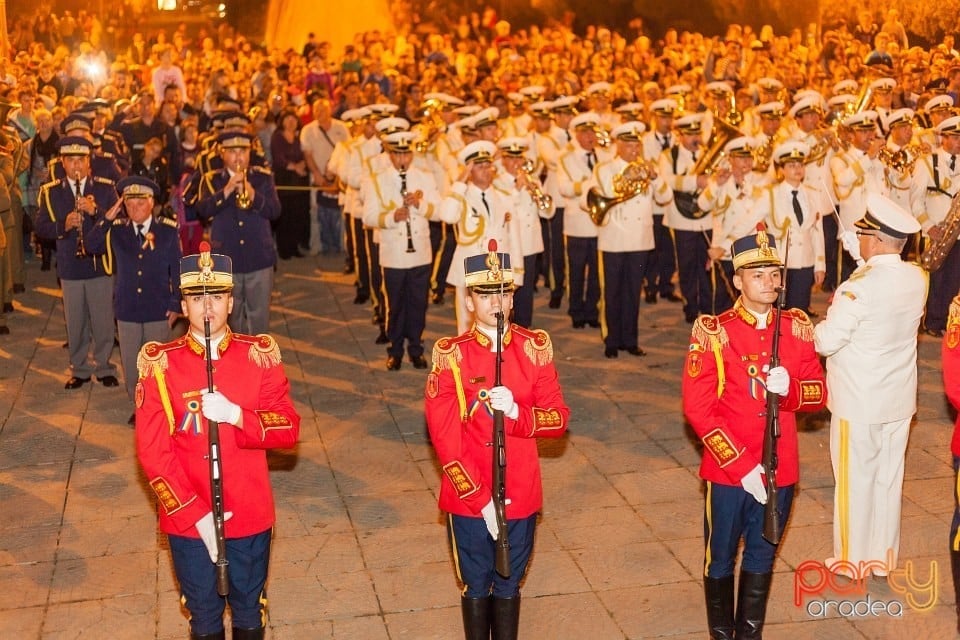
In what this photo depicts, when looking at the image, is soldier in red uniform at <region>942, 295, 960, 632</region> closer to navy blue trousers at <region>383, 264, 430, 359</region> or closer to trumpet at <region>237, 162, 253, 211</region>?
navy blue trousers at <region>383, 264, 430, 359</region>

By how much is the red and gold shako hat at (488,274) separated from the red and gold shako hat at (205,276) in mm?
1158

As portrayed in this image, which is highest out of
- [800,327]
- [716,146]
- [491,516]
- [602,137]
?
[602,137]

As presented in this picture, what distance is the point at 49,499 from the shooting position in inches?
379

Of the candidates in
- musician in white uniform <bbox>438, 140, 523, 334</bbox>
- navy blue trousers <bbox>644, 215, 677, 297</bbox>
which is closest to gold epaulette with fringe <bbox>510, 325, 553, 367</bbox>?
musician in white uniform <bbox>438, 140, 523, 334</bbox>

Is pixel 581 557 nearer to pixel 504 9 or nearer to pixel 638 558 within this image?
pixel 638 558

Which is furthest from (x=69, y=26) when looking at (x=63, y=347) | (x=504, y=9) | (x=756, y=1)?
(x=63, y=347)

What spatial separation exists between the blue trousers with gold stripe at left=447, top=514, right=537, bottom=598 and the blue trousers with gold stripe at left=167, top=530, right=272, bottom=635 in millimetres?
933

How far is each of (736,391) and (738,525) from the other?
69 centimetres

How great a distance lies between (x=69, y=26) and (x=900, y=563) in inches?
1064

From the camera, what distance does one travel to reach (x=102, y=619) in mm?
7688

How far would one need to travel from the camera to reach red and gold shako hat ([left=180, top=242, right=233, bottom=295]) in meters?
6.18

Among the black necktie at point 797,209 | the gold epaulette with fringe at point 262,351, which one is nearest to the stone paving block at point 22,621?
the gold epaulette with fringe at point 262,351

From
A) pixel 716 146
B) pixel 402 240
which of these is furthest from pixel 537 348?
pixel 716 146

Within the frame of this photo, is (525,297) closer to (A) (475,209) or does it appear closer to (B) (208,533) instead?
(A) (475,209)
